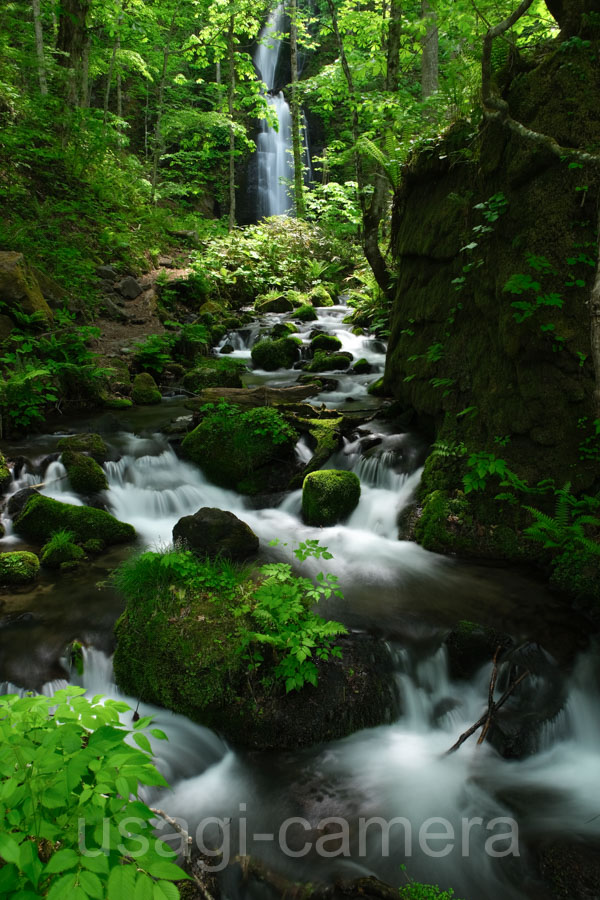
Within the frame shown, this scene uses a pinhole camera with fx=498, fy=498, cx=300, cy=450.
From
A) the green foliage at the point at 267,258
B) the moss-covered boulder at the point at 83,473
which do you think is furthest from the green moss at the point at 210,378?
the green foliage at the point at 267,258

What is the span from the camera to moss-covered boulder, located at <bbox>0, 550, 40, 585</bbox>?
4.98 metres

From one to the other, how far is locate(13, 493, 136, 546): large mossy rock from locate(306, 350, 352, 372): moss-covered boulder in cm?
683

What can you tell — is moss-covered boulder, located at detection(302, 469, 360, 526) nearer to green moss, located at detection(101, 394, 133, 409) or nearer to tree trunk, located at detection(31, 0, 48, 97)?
green moss, located at detection(101, 394, 133, 409)

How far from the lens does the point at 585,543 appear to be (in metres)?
4.51

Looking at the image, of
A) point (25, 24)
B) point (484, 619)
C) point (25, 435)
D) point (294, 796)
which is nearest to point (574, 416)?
point (484, 619)

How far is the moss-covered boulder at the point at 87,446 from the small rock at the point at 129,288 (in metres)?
6.38

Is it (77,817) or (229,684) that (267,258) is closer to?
(229,684)

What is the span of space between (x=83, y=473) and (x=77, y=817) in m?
5.66

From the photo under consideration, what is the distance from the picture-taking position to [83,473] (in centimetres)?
666

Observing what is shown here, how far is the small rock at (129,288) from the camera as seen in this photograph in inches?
492

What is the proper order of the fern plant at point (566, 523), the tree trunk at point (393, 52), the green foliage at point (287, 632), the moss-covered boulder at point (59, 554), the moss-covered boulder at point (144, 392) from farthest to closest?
the tree trunk at point (393, 52) < the moss-covered boulder at point (144, 392) < the moss-covered boulder at point (59, 554) < the fern plant at point (566, 523) < the green foliage at point (287, 632)

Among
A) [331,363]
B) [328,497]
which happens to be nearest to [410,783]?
[328,497]

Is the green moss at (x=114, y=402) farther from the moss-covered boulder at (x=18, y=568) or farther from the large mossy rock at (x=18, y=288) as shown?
the moss-covered boulder at (x=18, y=568)

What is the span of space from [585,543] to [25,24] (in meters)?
20.3
